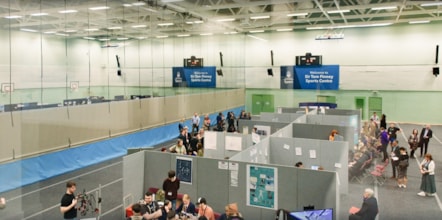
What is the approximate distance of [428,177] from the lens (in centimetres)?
862

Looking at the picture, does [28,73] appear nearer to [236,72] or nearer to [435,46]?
[236,72]

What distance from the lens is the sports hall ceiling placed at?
1146 centimetres

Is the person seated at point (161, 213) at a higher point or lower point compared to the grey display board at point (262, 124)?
lower

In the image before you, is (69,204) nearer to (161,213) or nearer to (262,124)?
(161,213)

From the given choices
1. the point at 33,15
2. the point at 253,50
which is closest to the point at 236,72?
the point at 253,50

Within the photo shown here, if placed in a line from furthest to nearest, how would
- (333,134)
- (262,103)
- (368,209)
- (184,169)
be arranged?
1. (262,103)
2. (333,134)
3. (184,169)
4. (368,209)

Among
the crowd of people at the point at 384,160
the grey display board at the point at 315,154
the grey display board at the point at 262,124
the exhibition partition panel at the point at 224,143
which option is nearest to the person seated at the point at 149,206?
the crowd of people at the point at 384,160

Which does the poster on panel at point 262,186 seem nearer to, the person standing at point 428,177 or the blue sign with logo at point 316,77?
the person standing at point 428,177

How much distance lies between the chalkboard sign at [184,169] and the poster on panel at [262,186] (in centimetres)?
127

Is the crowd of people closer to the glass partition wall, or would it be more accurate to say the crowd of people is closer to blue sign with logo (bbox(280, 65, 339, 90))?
blue sign with logo (bbox(280, 65, 339, 90))

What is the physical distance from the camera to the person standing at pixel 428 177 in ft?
27.9

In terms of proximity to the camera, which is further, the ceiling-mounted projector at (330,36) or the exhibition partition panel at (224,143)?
the ceiling-mounted projector at (330,36)

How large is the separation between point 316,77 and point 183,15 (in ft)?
24.8

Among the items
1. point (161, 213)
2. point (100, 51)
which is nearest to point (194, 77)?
point (100, 51)
